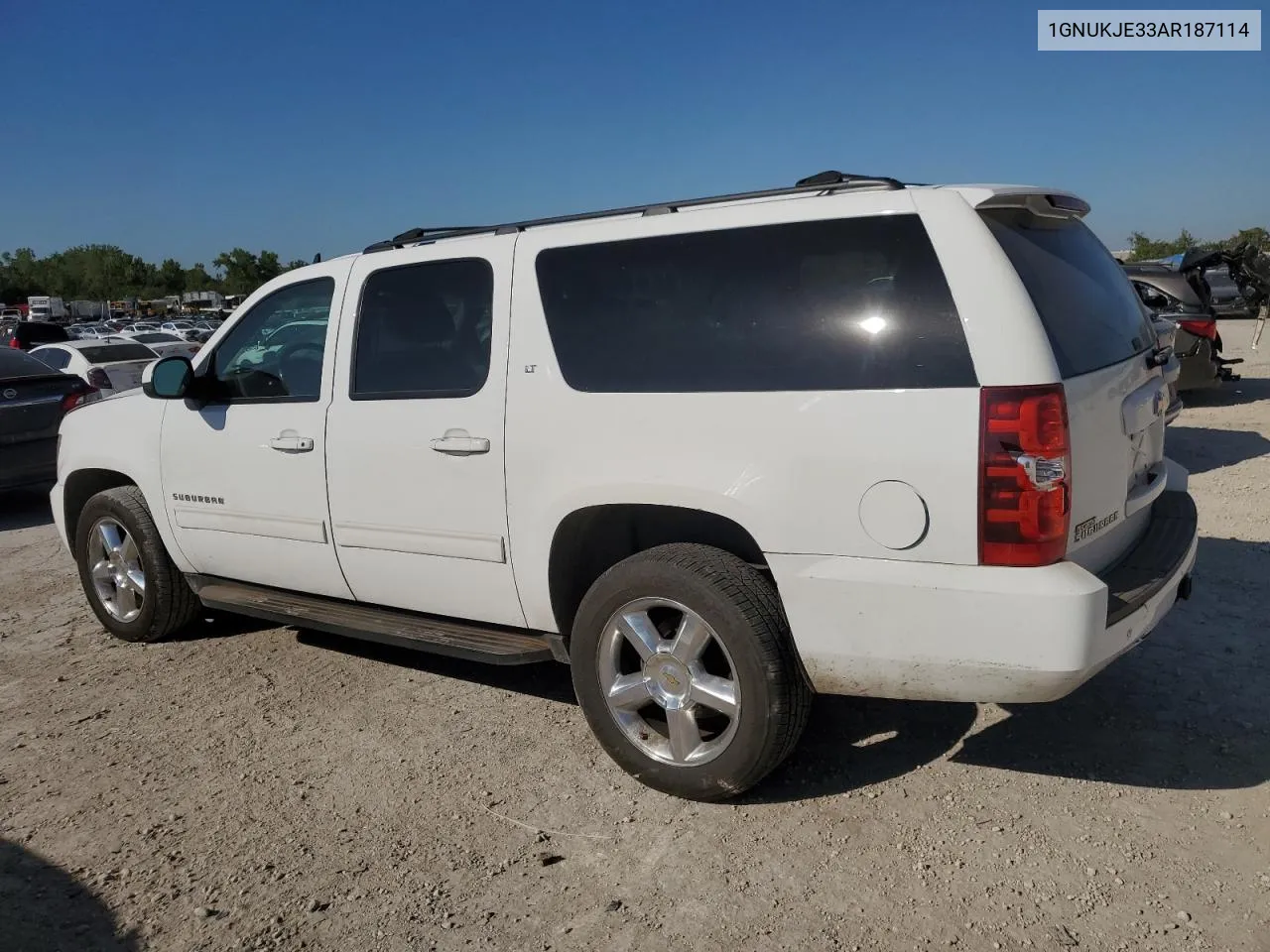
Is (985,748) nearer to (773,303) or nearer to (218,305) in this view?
(773,303)

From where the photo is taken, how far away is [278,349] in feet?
15.0

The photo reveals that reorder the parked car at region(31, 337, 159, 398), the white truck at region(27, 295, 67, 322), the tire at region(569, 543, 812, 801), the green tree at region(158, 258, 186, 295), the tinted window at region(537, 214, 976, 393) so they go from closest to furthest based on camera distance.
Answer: the tinted window at region(537, 214, 976, 393)
the tire at region(569, 543, 812, 801)
the parked car at region(31, 337, 159, 398)
the white truck at region(27, 295, 67, 322)
the green tree at region(158, 258, 186, 295)

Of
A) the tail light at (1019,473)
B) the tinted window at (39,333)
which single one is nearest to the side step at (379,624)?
the tail light at (1019,473)

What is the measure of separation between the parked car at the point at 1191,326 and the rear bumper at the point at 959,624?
848 centimetres

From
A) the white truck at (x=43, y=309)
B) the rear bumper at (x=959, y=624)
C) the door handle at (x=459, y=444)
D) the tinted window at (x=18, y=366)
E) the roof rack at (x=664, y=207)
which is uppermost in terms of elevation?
the white truck at (x=43, y=309)

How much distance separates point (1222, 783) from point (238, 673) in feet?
13.8

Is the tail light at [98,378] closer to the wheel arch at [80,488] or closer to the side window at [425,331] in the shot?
the wheel arch at [80,488]

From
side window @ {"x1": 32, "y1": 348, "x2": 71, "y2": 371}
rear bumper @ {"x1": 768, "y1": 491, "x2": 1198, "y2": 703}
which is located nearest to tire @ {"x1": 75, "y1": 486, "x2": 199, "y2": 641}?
rear bumper @ {"x1": 768, "y1": 491, "x2": 1198, "y2": 703}

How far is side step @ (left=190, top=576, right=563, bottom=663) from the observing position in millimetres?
3729

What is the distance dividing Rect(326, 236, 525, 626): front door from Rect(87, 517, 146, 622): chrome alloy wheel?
1687mm

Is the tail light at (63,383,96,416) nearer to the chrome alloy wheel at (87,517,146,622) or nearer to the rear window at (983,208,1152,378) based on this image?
the chrome alloy wheel at (87,517,146,622)

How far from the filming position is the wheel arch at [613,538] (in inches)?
137

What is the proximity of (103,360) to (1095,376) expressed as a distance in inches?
592

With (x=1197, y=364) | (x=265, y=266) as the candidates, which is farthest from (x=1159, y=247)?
(x=265, y=266)
